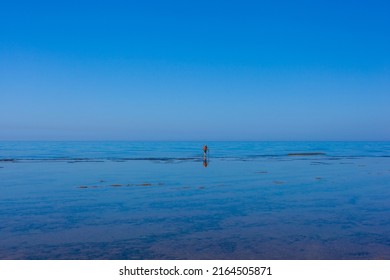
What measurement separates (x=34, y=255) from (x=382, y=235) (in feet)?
29.2

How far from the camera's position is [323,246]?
9.24 metres

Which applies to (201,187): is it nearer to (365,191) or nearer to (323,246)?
(365,191)

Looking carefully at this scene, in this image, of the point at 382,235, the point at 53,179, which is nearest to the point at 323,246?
the point at 382,235

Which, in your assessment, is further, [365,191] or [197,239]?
[365,191]

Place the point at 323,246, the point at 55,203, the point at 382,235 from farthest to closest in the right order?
the point at 55,203 → the point at 382,235 → the point at 323,246

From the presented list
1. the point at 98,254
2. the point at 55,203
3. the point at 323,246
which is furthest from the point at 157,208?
the point at 323,246

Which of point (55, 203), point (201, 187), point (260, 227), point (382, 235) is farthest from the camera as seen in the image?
point (201, 187)
